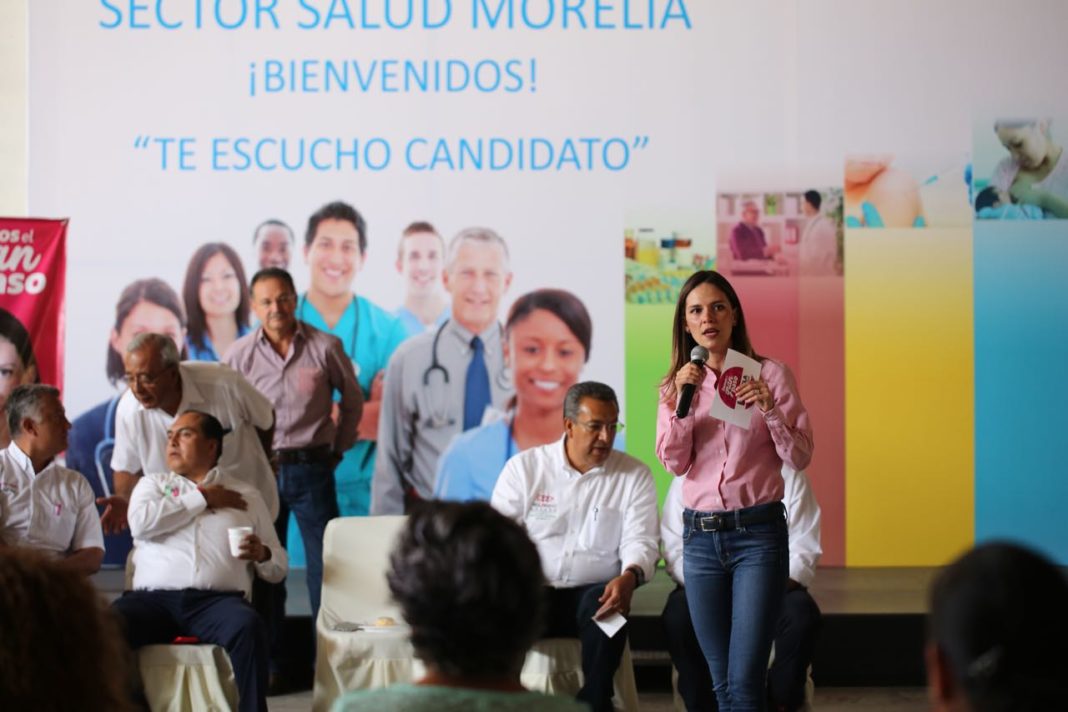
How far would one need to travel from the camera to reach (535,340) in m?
6.27

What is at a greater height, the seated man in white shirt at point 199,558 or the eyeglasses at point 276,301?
the eyeglasses at point 276,301

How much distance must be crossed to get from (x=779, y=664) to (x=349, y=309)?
3.20 metres

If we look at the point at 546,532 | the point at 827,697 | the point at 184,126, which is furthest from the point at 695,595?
the point at 184,126

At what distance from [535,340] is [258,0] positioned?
7.43 feet

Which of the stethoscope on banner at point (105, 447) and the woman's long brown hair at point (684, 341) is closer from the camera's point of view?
the woman's long brown hair at point (684, 341)

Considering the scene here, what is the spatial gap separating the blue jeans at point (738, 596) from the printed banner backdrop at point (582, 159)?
307 cm

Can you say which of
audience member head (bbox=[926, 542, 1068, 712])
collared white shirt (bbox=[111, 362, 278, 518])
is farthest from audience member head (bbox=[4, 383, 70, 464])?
audience member head (bbox=[926, 542, 1068, 712])

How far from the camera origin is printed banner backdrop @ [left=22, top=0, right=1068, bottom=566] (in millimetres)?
6234

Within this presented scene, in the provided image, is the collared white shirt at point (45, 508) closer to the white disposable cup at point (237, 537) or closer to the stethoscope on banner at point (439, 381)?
the white disposable cup at point (237, 537)

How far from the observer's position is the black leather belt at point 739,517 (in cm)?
311

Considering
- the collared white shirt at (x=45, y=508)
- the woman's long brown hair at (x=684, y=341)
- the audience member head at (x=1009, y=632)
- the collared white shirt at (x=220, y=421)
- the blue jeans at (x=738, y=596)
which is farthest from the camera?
the collared white shirt at (x=220, y=421)

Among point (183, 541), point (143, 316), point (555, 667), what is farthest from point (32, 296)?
point (555, 667)

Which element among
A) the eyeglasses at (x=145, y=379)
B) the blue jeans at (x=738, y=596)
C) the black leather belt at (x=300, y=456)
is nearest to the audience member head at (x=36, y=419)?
the eyeglasses at (x=145, y=379)

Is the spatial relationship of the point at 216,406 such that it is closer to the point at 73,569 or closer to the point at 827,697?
the point at 827,697
